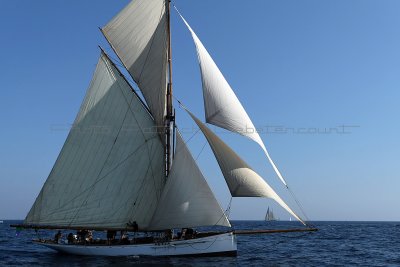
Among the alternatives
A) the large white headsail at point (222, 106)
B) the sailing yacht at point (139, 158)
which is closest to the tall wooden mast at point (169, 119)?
the sailing yacht at point (139, 158)

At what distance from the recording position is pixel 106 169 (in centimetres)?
3259

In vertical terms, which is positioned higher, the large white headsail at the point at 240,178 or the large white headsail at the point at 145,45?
the large white headsail at the point at 145,45

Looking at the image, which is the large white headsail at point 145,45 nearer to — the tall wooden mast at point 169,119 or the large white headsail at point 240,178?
the tall wooden mast at point 169,119

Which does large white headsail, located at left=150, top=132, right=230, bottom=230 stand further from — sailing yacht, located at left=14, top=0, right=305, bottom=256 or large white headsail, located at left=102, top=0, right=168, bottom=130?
large white headsail, located at left=102, top=0, right=168, bottom=130

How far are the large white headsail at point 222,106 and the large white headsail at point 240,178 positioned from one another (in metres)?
1.23

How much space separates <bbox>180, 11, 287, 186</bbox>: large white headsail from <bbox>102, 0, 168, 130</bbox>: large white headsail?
16.3 ft

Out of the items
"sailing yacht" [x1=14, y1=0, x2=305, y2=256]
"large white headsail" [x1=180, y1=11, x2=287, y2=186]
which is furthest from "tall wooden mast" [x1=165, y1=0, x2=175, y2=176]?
"large white headsail" [x1=180, y1=11, x2=287, y2=186]

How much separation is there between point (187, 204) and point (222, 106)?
670cm

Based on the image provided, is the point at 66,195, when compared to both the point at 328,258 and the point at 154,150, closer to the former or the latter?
the point at 154,150

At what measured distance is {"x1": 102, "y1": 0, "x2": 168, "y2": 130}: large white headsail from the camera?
1330 inches

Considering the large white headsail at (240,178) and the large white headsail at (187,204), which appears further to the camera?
the large white headsail at (187,204)

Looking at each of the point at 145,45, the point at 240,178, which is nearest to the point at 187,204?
the point at 240,178

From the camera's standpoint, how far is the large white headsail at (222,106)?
2795 centimetres

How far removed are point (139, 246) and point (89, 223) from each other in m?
4.74
